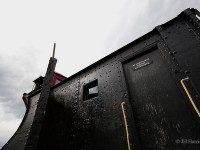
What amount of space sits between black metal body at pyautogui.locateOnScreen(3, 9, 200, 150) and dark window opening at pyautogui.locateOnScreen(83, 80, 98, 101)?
0.31ft

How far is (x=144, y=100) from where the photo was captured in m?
2.69

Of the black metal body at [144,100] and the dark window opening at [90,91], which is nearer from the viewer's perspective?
the black metal body at [144,100]

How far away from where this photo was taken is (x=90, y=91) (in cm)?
422

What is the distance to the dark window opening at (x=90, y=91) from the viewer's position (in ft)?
13.4

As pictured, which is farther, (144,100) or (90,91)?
(90,91)

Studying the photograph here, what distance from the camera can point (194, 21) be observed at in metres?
2.48

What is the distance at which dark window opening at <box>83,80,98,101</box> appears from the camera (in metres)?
4.09

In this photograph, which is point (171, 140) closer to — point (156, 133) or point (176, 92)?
point (156, 133)

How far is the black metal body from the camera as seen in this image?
6.97 feet

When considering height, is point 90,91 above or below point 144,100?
above

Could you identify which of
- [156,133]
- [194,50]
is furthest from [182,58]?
[156,133]

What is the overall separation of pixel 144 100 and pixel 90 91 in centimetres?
201

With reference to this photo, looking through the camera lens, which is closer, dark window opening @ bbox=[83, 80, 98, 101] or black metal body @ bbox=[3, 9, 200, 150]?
black metal body @ bbox=[3, 9, 200, 150]

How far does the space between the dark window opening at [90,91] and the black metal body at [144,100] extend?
95 mm
